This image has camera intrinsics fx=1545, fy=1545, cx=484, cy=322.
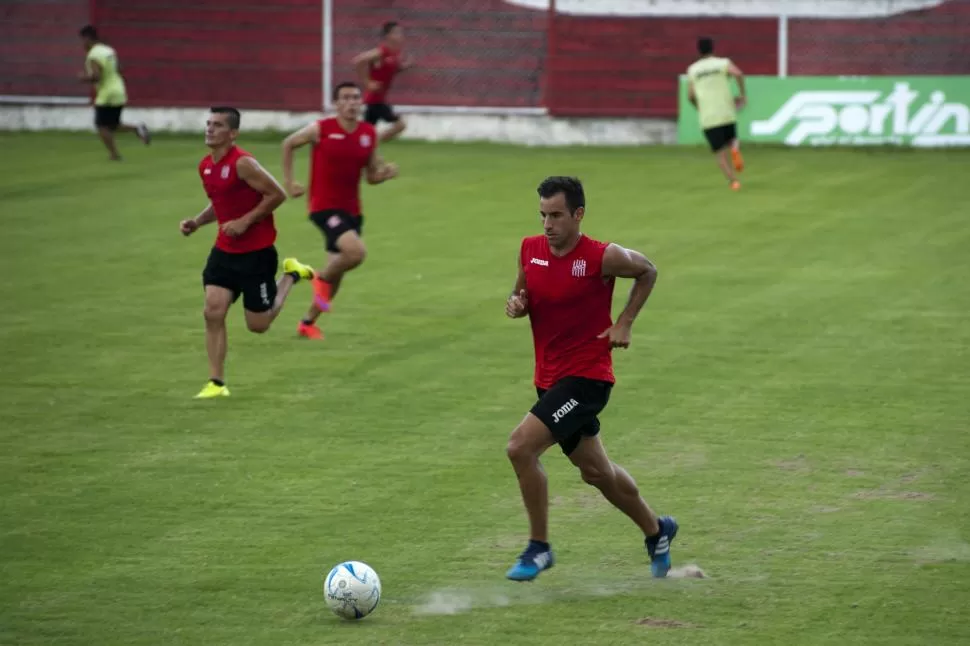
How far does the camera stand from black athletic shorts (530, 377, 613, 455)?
7719mm

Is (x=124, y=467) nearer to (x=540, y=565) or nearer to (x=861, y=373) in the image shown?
Result: (x=540, y=565)

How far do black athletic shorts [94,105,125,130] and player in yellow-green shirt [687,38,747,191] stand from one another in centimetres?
1038

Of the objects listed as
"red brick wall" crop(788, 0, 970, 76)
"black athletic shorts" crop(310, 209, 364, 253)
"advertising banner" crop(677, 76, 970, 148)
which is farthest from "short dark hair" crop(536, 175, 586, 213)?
"red brick wall" crop(788, 0, 970, 76)

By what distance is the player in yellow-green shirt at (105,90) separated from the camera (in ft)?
90.5

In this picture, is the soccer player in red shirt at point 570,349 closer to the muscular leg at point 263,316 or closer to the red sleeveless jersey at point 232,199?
the red sleeveless jersey at point 232,199

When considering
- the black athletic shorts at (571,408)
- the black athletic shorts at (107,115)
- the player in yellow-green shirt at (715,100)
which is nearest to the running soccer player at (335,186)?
the black athletic shorts at (571,408)

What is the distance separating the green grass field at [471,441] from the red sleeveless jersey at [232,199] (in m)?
1.19

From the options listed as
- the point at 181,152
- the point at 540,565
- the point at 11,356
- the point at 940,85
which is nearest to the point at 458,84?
the point at 181,152

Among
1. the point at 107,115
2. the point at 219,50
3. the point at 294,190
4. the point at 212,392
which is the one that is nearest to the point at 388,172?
the point at 294,190

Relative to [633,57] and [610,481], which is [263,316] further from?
[633,57]

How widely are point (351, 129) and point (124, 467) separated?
5610mm

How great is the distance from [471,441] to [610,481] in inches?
124

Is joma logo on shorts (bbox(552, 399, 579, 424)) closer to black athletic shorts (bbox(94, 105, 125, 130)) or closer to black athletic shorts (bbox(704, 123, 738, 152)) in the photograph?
black athletic shorts (bbox(704, 123, 738, 152))

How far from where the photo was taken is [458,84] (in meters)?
31.1
